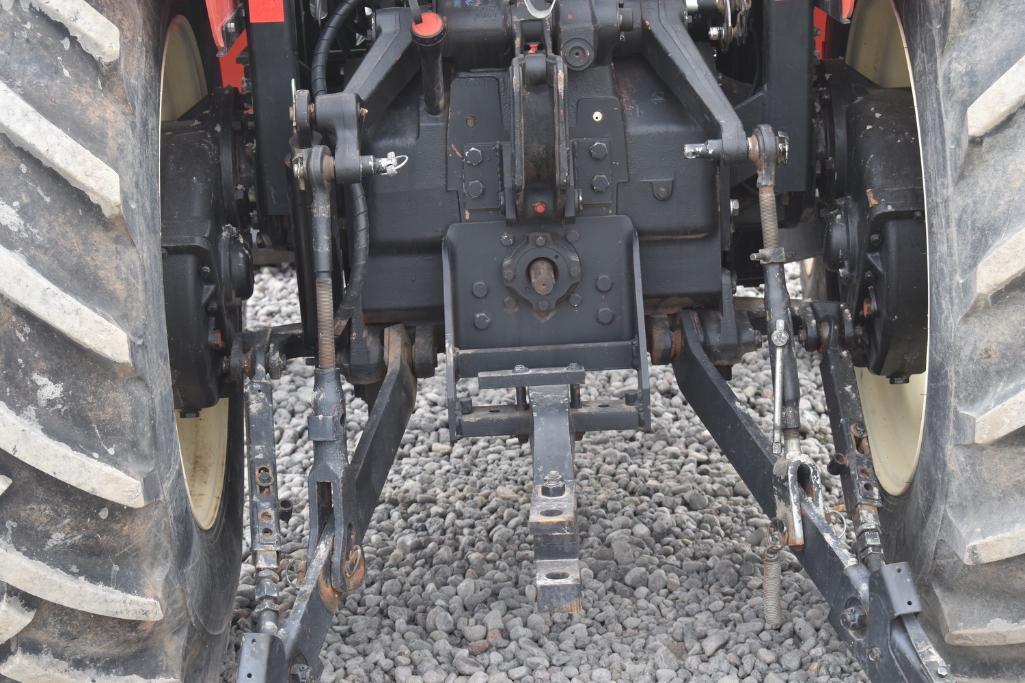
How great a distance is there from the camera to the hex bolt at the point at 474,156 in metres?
2.77

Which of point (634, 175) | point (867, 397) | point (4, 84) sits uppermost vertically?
point (4, 84)

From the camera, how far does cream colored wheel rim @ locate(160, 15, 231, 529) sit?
295 cm

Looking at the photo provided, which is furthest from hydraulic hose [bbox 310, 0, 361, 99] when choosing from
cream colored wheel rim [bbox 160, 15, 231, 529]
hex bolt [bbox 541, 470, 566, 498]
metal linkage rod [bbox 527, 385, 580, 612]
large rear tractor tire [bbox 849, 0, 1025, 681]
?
large rear tractor tire [bbox 849, 0, 1025, 681]

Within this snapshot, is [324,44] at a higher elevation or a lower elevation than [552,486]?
higher

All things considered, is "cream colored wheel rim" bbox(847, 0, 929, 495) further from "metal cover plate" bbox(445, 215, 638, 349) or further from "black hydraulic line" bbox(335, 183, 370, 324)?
"black hydraulic line" bbox(335, 183, 370, 324)

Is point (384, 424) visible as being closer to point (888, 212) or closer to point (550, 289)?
point (550, 289)

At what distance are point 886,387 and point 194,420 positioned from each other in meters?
1.66

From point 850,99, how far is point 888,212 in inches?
14.5

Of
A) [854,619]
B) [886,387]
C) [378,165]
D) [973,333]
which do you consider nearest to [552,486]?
[854,619]

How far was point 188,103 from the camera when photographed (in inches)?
124

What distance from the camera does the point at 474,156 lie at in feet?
9.09

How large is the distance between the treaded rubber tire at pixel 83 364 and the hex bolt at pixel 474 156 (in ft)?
2.25

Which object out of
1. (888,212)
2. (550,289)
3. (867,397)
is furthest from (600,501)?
(888,212)

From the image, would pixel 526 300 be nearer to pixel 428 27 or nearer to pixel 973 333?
pixel 428 27
